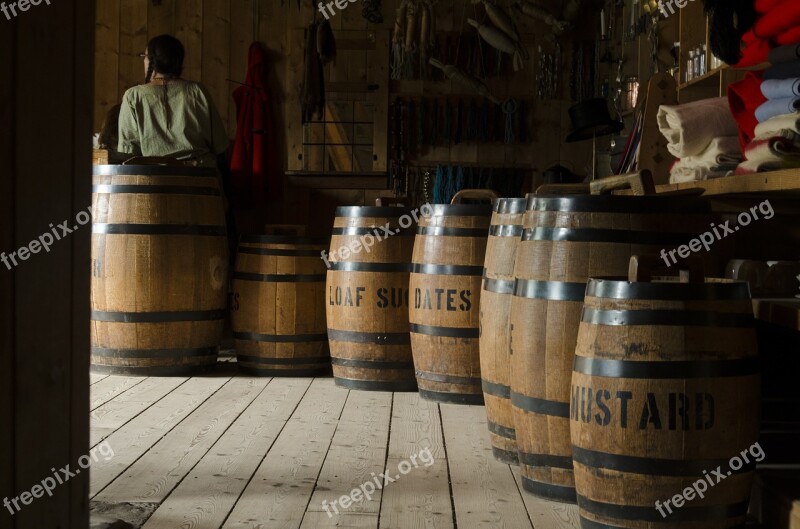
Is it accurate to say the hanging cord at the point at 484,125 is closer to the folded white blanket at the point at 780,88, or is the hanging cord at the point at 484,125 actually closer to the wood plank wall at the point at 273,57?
the wood plank wall at the point at 273,57

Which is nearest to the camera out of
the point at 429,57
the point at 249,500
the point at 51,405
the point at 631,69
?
the point at 51,405

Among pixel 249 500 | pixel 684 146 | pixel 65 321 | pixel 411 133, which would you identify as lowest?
pixel 249 500

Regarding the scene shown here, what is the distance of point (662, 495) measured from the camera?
2.34 meters

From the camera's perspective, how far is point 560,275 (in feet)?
9.08

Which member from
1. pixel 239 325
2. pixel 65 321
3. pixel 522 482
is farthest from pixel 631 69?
pixel 65 321

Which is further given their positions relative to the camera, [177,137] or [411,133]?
[411,133]

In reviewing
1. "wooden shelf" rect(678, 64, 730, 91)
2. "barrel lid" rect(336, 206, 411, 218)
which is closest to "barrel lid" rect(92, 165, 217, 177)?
"barrel lid" rect(336, 206, 411, 218)

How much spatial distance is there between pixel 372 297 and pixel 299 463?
147 centimetres

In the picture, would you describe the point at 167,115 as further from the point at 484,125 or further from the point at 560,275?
the point at 560,275

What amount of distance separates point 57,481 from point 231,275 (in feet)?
13.0

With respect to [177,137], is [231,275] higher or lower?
lower

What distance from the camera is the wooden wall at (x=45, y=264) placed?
1.75 m

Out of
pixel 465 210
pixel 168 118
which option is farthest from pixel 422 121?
pixel 465 210

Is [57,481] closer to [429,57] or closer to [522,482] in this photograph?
[522,482]
